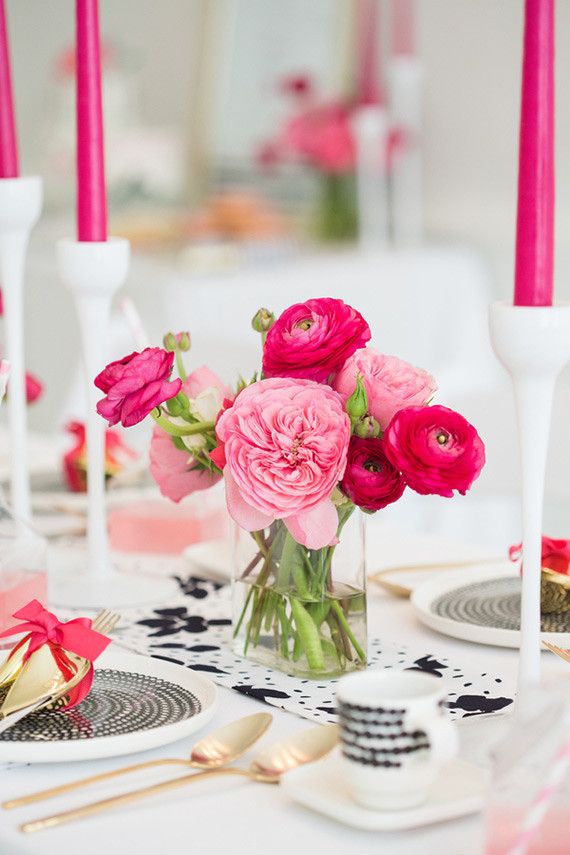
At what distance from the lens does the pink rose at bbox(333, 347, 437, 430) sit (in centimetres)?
94

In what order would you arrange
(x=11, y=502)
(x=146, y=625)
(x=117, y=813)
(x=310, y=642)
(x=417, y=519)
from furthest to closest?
(x=417, y=519), (x=11, y=502), (x=146, y=625), (x=310, y=642), (x=117, y=813)

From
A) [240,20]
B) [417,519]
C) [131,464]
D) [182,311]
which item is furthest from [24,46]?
[131,464]

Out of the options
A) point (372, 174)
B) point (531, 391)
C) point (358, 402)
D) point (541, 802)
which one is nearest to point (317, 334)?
point (358, 402)

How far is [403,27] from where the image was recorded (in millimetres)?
3688

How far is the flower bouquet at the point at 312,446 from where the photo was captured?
883mm

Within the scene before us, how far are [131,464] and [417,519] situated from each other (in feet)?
2.91

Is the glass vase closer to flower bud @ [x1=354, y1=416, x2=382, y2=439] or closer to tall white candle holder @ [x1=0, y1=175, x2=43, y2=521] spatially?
flower bud @ [x1=354, y1=416, x2=382, y2=439]

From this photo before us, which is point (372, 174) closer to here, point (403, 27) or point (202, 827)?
point (403, 27)

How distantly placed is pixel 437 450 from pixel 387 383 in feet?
0.30

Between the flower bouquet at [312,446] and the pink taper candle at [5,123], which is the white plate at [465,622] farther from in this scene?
the pink taper candle at [5,123]

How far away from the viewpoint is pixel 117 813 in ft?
2.54

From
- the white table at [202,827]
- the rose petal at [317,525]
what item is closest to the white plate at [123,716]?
the white table at [202,827]

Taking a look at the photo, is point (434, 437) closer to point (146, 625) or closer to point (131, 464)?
point (146, 625)

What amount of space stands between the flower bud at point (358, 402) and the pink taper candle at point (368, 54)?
2964 mm
